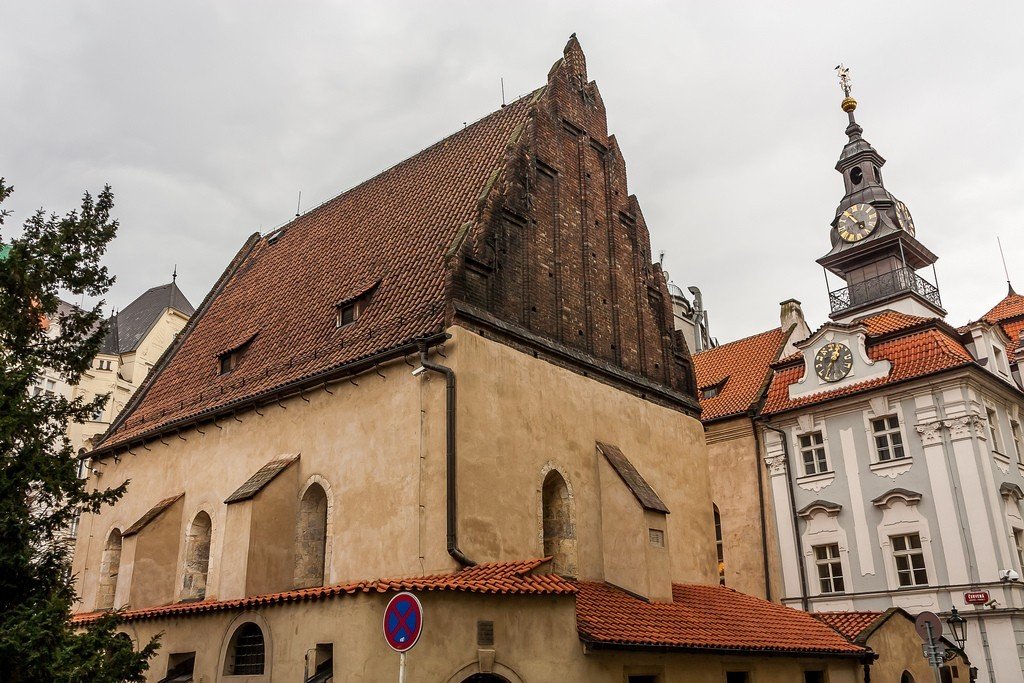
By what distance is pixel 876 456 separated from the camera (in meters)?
24.9

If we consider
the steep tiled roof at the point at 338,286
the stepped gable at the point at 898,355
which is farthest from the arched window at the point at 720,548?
the steep tiled roof at the point at 338,286

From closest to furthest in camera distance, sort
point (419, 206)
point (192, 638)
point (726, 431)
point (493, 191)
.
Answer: point (192, 638), point (493, 191), point (419, 206), point (726, 431)

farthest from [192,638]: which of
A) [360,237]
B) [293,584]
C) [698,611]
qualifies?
[360,237]

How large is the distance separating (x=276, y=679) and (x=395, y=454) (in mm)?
3946

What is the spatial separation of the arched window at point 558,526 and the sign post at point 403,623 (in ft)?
22.1

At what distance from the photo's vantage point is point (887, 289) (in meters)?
35.5

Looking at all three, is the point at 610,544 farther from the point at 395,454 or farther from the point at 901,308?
the point at 901,308

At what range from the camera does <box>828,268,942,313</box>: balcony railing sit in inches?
1388

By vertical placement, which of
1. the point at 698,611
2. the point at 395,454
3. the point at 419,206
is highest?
the point at 419,206

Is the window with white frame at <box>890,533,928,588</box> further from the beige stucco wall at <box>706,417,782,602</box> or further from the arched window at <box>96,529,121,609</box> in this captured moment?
the arched window at <box>96,529,121,609</box>

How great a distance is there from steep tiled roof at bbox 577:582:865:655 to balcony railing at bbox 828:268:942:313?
70.0 ft

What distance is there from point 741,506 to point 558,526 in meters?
13.7

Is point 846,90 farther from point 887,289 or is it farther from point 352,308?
point 352,308

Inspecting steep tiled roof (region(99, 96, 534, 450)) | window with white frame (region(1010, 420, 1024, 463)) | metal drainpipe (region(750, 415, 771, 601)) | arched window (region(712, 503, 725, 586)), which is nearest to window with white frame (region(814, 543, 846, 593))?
metal drainpipe (region(750, 415, 771, 601))
